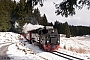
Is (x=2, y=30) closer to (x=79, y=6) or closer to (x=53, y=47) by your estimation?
(x=53, y=47)

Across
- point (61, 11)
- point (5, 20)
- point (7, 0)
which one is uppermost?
point (7, 0)

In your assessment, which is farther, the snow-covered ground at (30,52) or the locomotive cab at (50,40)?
the locomotive cab at (50,40)

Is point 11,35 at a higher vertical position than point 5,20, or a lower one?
lower

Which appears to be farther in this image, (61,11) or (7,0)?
(7,0)

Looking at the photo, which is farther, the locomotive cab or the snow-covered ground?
the locomotive cab

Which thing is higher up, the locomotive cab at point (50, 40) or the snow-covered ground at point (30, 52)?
the locomotive cab at point (50, 40)

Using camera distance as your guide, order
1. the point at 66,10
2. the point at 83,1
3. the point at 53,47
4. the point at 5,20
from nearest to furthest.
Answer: the point at 83,1
the point at 66,10
the point at 53,47
the point at 5,20

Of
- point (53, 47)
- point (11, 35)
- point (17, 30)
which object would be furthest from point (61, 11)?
point (17, 30)

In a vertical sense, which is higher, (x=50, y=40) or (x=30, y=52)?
(x=50, y=40)

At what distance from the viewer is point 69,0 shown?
543 inches

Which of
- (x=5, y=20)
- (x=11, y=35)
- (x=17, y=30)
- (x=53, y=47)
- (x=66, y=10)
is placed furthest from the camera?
(x=17, y=30)

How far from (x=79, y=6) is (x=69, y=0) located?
34.9 inches

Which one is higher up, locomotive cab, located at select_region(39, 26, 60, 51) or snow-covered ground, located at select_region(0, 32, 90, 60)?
locomotive cab, located at select_region(39, 26, 60, 51)

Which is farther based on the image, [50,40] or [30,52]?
[50,40]
